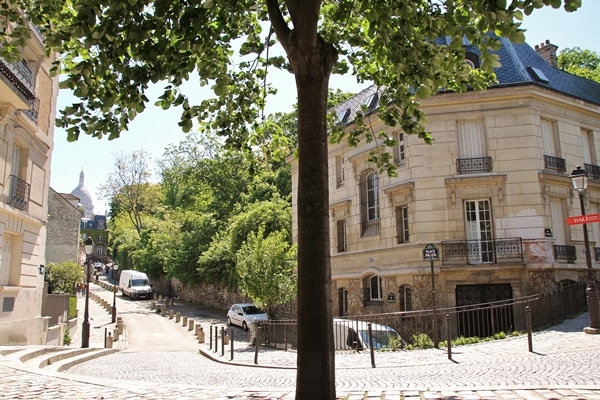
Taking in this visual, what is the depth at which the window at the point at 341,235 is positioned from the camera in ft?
Result: 85.5

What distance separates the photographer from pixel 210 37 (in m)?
7.15

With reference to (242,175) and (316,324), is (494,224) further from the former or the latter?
(242,175)

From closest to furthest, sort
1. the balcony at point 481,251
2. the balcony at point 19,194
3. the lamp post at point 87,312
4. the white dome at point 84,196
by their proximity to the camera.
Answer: the balcony at point 19,194, the lamp post at point 87,312, the balcony at point 481,251, the white dome at point 84,196

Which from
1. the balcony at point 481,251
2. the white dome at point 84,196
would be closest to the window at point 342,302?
the balcony at point 481,251

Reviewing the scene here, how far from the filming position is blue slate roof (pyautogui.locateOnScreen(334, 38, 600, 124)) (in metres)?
20.9

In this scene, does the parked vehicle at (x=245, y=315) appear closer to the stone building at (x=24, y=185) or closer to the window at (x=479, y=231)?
the stone building at (x=24, y=185)

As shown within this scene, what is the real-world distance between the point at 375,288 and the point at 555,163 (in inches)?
375

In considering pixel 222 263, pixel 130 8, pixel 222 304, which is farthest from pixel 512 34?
pixel 222 304

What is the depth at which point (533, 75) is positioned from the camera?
71.7 feet

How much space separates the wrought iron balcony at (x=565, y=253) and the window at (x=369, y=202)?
298 inches

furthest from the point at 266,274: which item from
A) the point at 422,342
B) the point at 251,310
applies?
the point at 422,342

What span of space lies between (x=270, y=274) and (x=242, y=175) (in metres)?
23.9

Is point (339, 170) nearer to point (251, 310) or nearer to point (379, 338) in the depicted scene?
point (251, 310)

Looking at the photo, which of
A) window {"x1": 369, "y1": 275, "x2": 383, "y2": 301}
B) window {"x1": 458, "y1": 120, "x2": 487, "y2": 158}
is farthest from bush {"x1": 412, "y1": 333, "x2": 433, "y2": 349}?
window {"x1": 458, "y1": 120, "x2": 487, "y2": 158}
